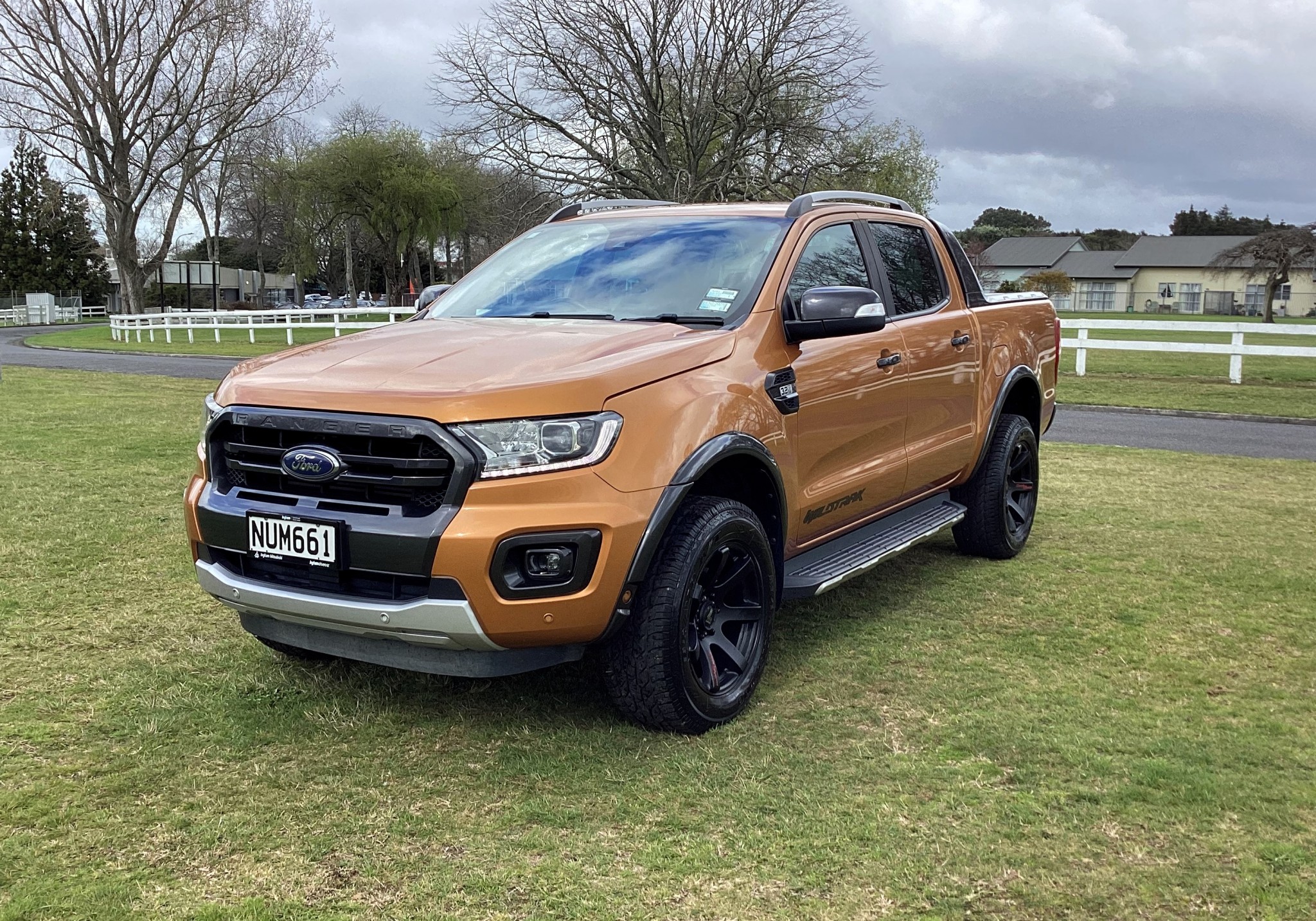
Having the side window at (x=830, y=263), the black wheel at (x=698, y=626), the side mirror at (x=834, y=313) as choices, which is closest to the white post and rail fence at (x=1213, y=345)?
the side window at (x=830, y=263)

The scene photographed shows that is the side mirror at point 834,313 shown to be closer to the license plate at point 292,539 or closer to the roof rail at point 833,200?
the roof rail at point 833,200

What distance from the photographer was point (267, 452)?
360 centimetres

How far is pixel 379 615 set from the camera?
335 cm

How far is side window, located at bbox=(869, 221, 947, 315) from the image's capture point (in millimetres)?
5371

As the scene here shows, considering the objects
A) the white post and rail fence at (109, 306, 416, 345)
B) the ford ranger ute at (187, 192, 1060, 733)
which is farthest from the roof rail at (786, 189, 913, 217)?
the white post and rail fence at (109, 306, 416, 345)

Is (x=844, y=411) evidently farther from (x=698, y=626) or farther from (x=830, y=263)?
(x=698, y=626)

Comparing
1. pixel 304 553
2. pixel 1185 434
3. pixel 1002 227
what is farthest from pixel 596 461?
pixel 1002 227

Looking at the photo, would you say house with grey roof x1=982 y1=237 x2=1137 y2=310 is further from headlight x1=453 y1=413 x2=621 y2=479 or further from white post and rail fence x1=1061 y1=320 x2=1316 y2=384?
headlight x1=453 y1=413 x2=621 y2=479

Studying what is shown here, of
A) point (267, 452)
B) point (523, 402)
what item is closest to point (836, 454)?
point (523, 402)

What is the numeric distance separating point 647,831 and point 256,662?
2.11 m

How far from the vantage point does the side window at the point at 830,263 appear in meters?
4.60

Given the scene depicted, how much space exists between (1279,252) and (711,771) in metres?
75.6

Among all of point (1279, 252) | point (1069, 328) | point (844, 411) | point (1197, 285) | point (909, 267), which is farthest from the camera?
point (1197, 285)

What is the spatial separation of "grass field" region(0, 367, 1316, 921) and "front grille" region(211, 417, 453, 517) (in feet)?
2.83
